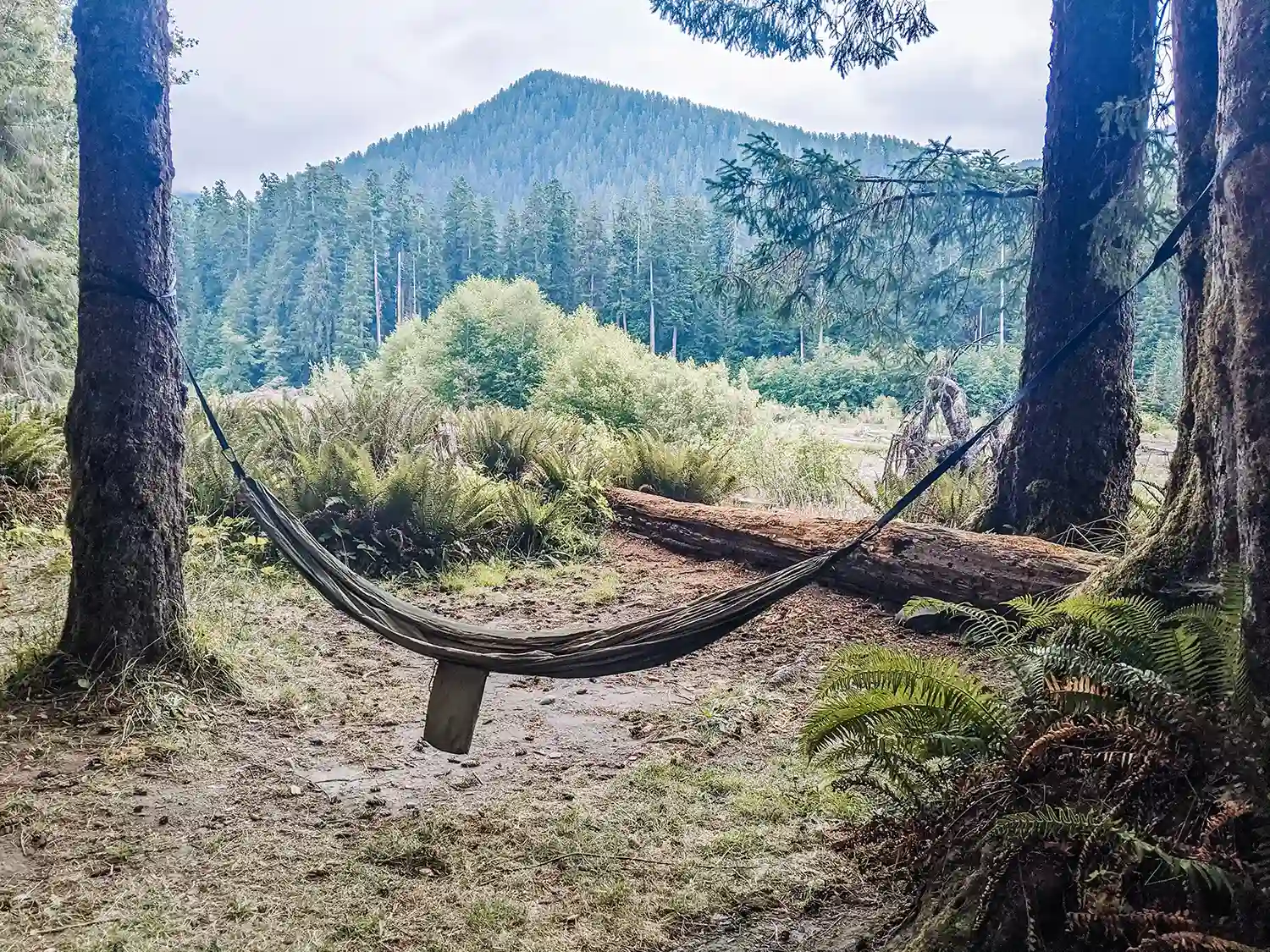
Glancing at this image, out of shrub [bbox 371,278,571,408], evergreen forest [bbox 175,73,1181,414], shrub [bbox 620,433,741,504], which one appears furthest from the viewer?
evergreen forest [bbox 175,73,1181,414]

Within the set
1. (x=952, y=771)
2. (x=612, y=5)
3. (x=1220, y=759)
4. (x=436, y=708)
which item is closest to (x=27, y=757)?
(x=436, y=708)

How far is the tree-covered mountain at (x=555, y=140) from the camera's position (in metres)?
23.4

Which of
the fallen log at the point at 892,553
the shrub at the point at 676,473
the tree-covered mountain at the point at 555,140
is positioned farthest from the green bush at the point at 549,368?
the tree-covered mountain at the point at 555,140

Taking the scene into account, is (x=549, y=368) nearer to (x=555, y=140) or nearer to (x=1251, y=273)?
(x=1251, y=273)

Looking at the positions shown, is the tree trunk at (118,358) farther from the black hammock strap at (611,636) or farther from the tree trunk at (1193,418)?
the tree trunk at (1193,418)

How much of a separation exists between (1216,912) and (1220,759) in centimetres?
20

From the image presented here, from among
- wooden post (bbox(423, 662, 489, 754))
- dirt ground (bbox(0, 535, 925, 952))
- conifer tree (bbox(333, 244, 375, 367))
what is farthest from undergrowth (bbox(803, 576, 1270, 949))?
conifer tree (bbox(333, 244, 375, 367))

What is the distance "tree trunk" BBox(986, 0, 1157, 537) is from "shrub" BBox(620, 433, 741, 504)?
227 cm

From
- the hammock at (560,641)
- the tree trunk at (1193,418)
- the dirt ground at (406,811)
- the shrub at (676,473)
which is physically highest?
the tree trunk at (1193,418)

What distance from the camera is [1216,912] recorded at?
1087mm

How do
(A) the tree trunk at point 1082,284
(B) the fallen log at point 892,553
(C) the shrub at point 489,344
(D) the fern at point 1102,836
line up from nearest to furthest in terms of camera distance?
(D) the fern at point 1102,836, (B) the fallen log at point 892,553, (A) the tree trunk at point 1082,284, (C) the shrub at point 489,344

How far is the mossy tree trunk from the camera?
1.21 m

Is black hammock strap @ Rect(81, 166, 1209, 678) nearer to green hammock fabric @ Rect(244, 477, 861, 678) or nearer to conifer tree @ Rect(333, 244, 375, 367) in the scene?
green hammock fabric @ Rect(244, 477, 861, 678)

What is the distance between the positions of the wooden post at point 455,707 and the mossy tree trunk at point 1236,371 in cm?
148
